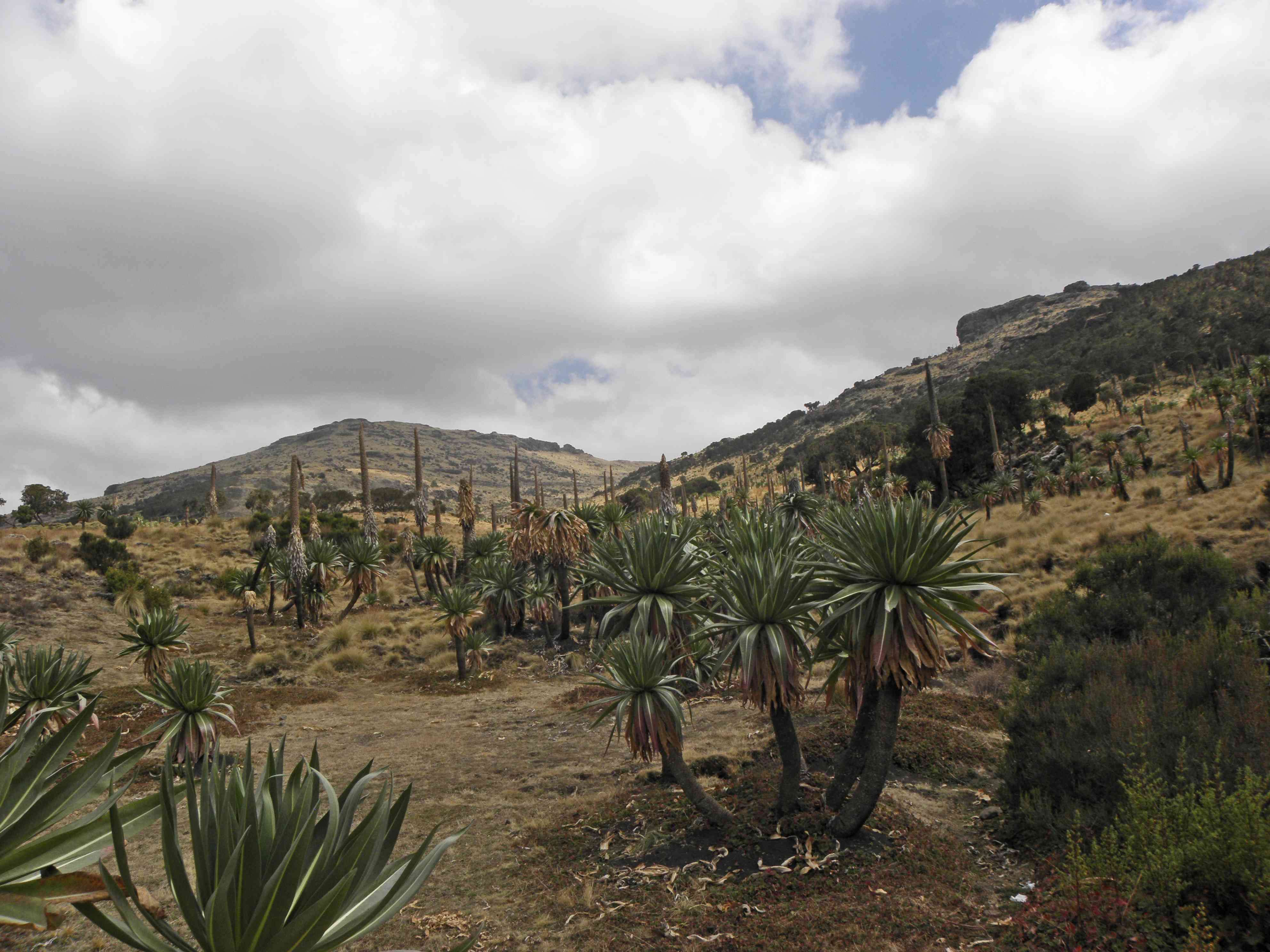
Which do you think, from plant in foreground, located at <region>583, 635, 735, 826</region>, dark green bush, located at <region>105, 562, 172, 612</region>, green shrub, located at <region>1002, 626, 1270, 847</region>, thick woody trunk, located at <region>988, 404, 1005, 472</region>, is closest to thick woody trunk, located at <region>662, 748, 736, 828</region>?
plant in foreground, located at <region>583, 635, 735, 826</region>

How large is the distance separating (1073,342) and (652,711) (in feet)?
303

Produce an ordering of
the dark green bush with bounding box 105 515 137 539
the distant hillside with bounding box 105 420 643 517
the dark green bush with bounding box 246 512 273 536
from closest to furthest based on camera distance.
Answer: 1. the dark green bush with bounding box 105 515 137 539
2. the dark green bush with bounding box 246 512 273 536
3. the distant hillside with bounding box 105 420 643 517

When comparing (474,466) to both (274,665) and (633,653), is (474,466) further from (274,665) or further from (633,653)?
(633,653)

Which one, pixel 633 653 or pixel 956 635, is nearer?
pixel 956 635

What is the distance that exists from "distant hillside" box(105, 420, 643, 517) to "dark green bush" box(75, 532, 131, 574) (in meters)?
58.8

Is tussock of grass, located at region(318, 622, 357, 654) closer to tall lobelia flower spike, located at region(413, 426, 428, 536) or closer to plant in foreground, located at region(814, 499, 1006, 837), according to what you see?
tall lobelia flower spike, located at region(413, 426, 428, 536)

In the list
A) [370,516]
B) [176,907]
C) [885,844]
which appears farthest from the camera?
[370,516]

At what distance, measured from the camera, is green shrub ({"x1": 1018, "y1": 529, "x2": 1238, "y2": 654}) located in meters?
11.6

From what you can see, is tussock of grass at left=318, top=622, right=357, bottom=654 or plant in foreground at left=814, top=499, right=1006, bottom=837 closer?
plant in foreground at left=814, top=499, right=1006, bottom=837

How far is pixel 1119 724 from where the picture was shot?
709 centimetres

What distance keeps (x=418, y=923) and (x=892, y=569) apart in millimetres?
6061

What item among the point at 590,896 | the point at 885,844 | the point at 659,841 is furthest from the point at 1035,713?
the point at 590,896

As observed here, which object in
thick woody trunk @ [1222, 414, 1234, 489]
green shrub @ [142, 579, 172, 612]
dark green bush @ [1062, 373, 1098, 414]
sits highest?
dark green bush @ [1062, 373, 1098, 414]

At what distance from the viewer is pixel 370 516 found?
107ft
